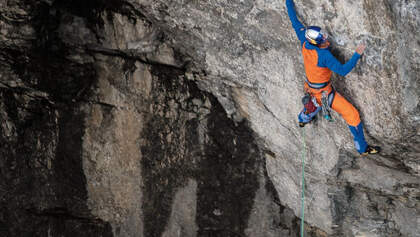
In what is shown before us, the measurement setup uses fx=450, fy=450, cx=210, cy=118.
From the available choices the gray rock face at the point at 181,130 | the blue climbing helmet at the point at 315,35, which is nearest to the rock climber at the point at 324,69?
the blue climbing helmet at the point at 315,35

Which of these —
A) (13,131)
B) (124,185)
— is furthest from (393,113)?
(13,131)

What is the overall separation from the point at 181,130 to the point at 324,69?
362cm

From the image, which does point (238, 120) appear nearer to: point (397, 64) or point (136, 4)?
point (136, 4)

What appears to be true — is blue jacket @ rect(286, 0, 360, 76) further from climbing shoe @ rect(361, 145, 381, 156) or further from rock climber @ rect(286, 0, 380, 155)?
climbing shoe @ rect(361, 145, 381, 156)

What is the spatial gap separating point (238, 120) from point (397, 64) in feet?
13.0

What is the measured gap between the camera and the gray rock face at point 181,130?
21.4ft

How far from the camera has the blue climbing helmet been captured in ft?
16.7

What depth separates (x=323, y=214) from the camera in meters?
8.51

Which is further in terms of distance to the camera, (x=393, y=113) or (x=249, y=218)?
(x=249, y=218)

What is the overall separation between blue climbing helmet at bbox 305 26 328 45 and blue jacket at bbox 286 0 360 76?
18 cm

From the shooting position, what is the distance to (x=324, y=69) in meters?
5.59

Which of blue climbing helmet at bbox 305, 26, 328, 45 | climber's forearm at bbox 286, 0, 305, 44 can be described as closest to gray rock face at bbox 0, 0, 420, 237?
climber's forearm at bbox 286, 0, 305, 44

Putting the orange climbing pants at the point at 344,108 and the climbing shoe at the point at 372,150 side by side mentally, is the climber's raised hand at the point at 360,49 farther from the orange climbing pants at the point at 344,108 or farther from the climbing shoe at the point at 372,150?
the climbing shoe at the point at 372,150

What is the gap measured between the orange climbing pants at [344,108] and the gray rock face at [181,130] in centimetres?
14
